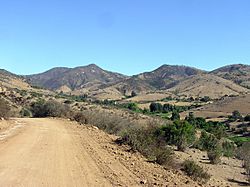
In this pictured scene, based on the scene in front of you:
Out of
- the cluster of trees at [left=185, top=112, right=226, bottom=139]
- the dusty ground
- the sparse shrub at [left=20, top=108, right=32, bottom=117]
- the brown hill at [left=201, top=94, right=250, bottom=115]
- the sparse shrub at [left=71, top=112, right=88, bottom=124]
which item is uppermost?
the brown hill at [left=201, top=94, right=250, bottom=115]

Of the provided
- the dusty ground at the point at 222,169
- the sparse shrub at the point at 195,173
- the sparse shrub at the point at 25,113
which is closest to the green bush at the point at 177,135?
the dusty ground at the point at 222,169

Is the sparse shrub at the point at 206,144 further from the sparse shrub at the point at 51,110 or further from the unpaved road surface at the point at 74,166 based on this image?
the sparse shrub at the point at 51,110

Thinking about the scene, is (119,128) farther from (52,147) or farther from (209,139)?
(52,147)

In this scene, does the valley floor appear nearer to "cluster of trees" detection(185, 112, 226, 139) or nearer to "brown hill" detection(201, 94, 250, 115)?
"cluster of trees" detection(185, 112, 226, 139)

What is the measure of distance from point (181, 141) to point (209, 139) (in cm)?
554

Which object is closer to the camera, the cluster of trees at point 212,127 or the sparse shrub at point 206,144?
the sparse shrub at point 206,144

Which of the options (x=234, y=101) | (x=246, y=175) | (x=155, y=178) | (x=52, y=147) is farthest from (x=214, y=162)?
(x=234, y=101)

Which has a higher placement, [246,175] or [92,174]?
[92,174]

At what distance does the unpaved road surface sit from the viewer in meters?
12.8

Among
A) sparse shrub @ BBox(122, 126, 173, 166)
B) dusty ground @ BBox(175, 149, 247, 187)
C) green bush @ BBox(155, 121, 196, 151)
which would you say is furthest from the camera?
green bush @ BBox(155, 121, 196, 151)

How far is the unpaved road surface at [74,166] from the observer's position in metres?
12.8

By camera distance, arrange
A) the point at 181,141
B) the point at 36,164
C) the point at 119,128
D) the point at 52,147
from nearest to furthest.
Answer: the point at 36,164
the point at 52,147
the point at 181,141
the point at 119,128

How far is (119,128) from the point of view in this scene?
32.7m

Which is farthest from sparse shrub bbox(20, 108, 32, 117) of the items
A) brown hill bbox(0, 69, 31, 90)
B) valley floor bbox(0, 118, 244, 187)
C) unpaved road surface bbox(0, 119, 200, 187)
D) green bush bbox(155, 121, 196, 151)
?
brown hill bbox(0, 69, 31, 90)
